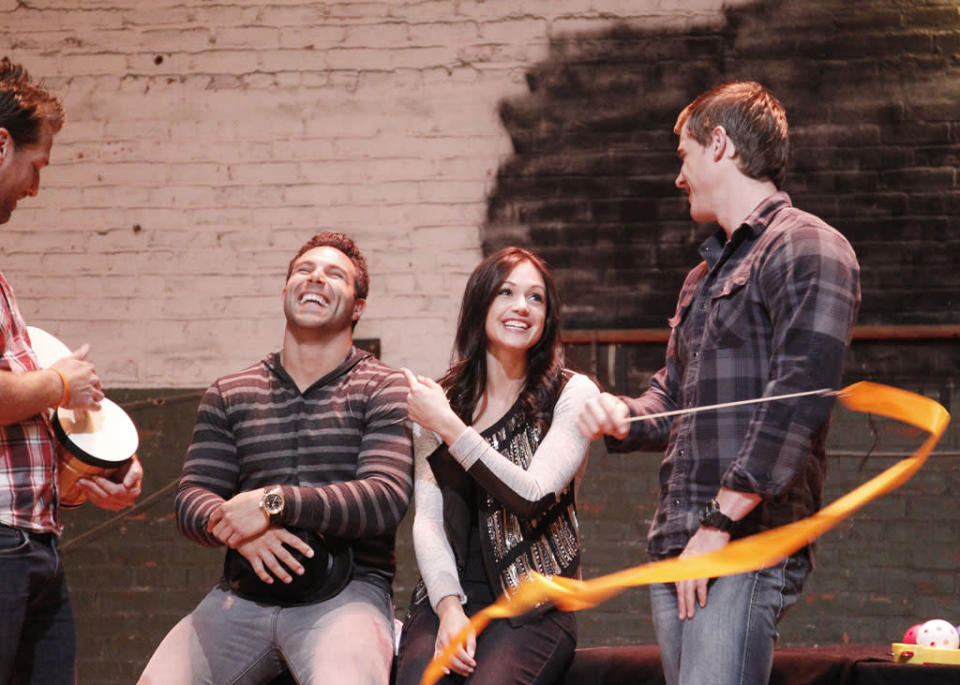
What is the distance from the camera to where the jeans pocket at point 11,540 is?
2186mm

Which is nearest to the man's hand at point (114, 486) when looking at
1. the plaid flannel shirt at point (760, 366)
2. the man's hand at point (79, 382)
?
the man's hand at point (79, 382)

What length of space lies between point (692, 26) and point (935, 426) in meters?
2.67

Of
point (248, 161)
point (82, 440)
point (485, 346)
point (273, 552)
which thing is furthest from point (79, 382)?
point (248, 161)

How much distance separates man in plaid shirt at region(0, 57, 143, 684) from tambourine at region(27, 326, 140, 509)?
0.04 meters

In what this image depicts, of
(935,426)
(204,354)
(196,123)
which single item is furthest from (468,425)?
(196,123)

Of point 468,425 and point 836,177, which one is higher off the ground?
point 836,177

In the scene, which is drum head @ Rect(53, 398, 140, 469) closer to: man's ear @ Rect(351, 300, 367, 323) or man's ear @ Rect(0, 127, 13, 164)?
man's ear @ Rect(0, 127, 13, 164)

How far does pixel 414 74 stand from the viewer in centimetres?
455

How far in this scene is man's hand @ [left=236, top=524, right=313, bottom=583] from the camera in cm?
252

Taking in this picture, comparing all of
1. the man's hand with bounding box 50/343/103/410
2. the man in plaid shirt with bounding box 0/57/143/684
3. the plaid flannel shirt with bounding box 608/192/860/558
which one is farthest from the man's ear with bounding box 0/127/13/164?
the plaid flannel shirt with bounding box 608/192/860/558

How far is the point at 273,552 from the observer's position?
2.53 metres

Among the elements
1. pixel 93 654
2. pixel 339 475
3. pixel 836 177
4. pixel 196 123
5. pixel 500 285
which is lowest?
pixel 93 654

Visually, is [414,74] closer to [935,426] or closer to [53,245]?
[53,245]

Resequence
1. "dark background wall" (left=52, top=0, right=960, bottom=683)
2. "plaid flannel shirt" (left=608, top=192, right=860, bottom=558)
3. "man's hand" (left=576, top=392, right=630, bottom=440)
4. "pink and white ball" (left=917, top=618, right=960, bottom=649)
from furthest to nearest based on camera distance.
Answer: "dark background wall" (left=52, top=0, right=960, bottom=683)
"pink and white ball" (left=917, top=618, right=960, bottom=649)
"man's hand" (left=576, top=392, right=630, bottom=440)
"plaid flannel shirt" (left=608, top=192, right=860, bottom=558)
